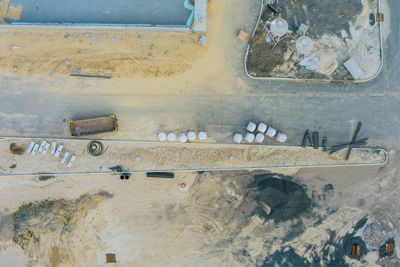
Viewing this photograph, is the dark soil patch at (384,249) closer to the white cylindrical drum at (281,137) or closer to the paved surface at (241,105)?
the paved surface at (241,105)

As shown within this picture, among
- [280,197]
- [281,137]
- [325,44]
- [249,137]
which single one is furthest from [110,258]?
[325,44]

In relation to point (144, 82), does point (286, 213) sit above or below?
below

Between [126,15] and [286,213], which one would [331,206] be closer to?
[286,213]

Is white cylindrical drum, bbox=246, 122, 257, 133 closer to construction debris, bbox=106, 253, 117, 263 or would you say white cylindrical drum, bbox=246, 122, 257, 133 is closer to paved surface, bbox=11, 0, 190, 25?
paved surface, bbox=11, 0, 190, 25

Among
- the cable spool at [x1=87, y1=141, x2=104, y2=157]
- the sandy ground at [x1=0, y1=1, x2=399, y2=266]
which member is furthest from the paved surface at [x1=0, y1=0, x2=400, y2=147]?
the cable spool at [x1=87, y1=141, x2=104, y2=157]

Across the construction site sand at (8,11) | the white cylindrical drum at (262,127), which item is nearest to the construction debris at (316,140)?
the white cylindrical drum at (262,127)

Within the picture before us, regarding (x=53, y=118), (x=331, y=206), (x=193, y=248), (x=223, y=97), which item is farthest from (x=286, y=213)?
(x=53, y=118)
